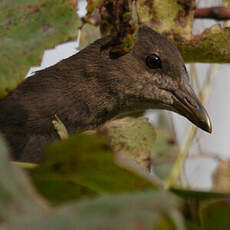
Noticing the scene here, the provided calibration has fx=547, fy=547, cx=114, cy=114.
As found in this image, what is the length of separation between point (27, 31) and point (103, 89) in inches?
38.3

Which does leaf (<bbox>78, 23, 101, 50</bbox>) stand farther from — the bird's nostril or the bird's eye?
the bird's nostril

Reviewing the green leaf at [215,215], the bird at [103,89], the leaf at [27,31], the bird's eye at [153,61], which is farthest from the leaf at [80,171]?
the bird's eye at [153,61]

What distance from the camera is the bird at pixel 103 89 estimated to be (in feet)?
6.22

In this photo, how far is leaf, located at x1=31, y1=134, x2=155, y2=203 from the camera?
596 millimetres

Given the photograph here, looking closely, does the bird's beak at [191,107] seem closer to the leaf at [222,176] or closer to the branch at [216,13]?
the leaf at [222,176]

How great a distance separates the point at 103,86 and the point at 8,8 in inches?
35.0

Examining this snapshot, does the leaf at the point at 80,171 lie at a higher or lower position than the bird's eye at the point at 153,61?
higher

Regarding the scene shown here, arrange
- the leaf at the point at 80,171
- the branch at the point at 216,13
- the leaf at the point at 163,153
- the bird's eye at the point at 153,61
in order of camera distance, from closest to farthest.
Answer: the leaf at the point at 80,171 < the branch at the point at 216,13 < the bird's eye at the point at 153,61 < the leaf at the point at 163,153

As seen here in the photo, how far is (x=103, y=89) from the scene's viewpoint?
2068 millimetres

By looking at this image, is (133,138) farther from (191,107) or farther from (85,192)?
(85,192)

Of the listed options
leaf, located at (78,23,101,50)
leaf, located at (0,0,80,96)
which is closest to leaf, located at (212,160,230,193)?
leaf, located at (78,23,101,50)

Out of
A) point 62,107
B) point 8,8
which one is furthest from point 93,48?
point 8,8

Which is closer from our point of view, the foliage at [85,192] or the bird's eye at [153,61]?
the foliage at [85,192]

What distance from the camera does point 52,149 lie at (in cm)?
62
